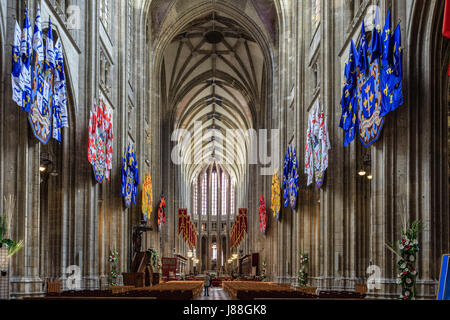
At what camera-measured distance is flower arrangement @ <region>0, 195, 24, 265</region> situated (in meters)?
11.4

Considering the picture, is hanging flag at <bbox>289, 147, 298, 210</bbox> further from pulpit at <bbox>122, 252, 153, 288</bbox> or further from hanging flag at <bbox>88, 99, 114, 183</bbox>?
hanging flag at <bbox>88, 99, 114, 183</bbox>

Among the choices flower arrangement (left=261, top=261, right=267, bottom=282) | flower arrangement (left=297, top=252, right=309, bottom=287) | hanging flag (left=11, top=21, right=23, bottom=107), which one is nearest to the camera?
hanging flag (left=11, top=21, right=23, bottom=107)

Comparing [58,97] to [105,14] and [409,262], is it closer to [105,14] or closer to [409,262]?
[409,262]

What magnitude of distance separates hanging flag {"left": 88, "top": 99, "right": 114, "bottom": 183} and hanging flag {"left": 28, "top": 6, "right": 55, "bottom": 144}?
5290 millimetres

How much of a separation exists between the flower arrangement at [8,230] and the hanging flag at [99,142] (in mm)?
7305

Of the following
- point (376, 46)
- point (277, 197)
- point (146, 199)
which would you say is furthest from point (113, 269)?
point (376, 46)

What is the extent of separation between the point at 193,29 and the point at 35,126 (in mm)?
34580

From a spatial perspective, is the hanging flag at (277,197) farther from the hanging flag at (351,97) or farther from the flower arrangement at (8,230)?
the flower arrangement at (8,230)

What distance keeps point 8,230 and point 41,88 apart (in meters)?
4.01

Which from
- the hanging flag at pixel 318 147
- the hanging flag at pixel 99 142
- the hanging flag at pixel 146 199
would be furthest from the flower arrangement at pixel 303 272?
the hanging flag at pixel 146 199

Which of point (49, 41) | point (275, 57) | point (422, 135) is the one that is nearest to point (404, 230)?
point (422, 135)

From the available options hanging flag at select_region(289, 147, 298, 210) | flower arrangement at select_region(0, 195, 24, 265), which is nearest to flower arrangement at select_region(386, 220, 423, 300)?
flower arrangement at select_region(0, 195, 24, 265)

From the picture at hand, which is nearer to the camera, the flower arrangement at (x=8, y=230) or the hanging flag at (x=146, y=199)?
the flower arrangement at (x=8, y=230)

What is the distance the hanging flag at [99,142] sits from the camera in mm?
20609
